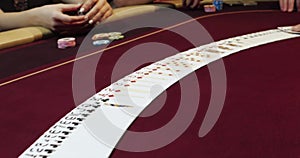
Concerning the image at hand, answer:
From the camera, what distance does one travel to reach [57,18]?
1585 millimetres

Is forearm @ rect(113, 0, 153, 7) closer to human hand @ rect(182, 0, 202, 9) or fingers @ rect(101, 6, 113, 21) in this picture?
human hand @ rect(182, 0, 202, 9)

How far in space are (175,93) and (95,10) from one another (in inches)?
34.0

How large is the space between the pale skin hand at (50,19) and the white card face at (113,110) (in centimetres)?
50

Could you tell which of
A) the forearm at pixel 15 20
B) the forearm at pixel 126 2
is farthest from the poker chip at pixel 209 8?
the forearm at pixel 15 20

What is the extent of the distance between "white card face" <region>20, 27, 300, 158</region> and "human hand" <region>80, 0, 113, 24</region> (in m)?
0.54

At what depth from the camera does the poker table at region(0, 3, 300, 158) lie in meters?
0.76

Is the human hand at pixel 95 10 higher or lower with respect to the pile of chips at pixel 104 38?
higher

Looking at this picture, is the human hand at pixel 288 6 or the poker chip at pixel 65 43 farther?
the human hand at pixel 288 6

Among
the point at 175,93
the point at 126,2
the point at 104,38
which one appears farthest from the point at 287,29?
A: the point at 126,2

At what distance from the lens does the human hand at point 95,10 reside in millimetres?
1733

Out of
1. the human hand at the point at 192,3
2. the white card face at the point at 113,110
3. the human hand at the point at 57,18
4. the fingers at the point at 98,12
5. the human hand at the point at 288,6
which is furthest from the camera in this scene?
the human hand at the point at 192,3

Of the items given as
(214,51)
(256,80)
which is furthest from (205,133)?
(214,51)

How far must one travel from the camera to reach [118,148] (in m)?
0.74

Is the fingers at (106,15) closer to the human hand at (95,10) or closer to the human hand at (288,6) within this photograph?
the human hand at (95,10)
